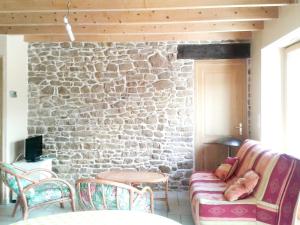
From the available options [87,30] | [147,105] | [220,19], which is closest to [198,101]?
[147,105]

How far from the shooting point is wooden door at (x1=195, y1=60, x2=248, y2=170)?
208 inches

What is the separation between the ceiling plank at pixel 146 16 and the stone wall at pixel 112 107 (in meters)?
1.31

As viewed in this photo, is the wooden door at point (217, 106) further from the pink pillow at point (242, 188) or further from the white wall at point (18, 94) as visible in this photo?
the white wall at point (18, 94)

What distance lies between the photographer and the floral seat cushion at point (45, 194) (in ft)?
12.0

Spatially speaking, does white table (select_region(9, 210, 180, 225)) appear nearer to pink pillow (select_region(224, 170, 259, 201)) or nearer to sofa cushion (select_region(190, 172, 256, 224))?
sofa cushion (select_region(190, 172, 256, 224))

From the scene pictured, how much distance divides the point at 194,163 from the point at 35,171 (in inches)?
104

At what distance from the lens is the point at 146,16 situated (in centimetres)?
404

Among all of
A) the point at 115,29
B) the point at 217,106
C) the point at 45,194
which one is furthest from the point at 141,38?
the point at 45,194

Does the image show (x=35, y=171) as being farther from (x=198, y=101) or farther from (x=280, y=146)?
(x=280, y=146)

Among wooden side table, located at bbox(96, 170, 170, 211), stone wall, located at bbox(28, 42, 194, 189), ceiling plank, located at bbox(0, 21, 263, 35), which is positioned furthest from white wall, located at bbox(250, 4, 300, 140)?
wooden side table, located at bbox(96, 170, 170, 211)

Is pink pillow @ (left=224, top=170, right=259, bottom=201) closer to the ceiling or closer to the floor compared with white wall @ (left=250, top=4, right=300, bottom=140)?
closer to the floor

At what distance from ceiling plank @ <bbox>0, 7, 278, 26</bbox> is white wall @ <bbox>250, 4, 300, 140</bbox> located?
0.23 m

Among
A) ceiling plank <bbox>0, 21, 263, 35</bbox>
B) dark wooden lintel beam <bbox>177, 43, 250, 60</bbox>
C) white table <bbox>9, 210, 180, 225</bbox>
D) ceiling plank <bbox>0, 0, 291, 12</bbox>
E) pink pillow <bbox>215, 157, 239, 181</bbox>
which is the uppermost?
ceiling plank <bbox>0, 21, 263, 35</bbox>

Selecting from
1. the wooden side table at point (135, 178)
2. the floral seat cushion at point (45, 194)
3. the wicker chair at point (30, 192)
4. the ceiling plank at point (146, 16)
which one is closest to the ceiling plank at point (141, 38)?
the ceiling plank at point (146, 16)
